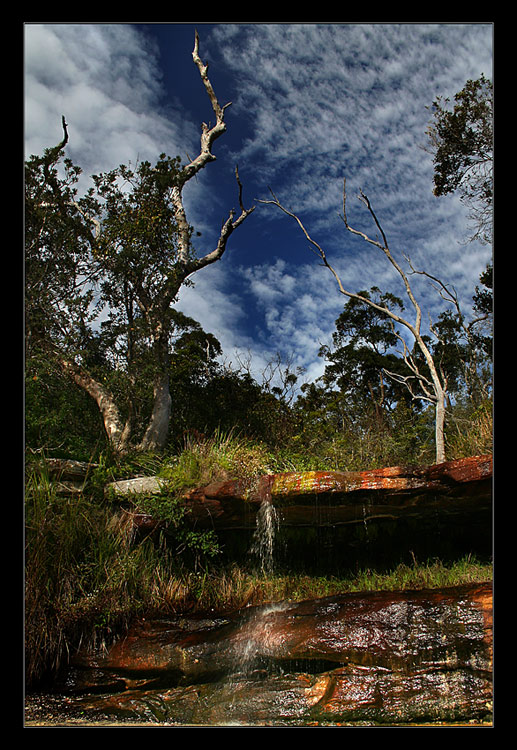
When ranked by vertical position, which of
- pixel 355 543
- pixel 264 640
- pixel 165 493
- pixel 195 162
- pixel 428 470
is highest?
pixel 195 162

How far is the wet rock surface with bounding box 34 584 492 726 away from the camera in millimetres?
3600

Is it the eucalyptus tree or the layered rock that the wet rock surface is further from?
the eucalyptus tree

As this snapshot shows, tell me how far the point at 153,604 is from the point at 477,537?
383cm

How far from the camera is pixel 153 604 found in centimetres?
518

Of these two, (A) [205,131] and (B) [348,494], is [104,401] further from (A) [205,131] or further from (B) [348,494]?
(A) [205,131]

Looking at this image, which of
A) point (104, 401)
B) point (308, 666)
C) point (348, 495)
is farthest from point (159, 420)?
point (308, 666)

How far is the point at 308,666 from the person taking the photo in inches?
164

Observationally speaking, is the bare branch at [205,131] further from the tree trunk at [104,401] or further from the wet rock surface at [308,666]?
the wet rock surface at [308,666]

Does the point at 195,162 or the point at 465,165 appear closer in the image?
the point at 195,162

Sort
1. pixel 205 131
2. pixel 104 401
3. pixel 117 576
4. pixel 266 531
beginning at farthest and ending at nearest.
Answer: pixel 205 131
pixel 104 401
pixel 266 531
pixel 117 576

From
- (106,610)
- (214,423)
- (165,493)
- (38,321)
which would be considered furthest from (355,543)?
(38,321)

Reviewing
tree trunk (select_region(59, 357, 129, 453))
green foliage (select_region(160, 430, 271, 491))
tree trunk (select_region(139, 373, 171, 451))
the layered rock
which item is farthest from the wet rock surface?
tree trunk (select_region(59, 357, 129, 453))

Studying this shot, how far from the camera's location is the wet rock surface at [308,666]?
3.60 metres
